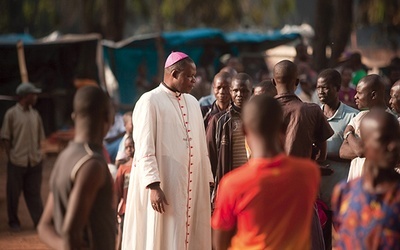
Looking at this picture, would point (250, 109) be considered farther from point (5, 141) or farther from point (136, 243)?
point (5, 141)

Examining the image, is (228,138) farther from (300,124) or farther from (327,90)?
(300,124)

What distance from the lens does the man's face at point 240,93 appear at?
29.3 feet

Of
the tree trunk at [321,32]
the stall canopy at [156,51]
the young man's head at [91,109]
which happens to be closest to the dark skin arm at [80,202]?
the young man's head at [91,109]

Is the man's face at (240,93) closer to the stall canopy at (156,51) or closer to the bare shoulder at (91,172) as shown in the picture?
the bare shoulder at (91,172)

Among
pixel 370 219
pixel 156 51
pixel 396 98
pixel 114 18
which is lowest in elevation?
pixel 370 219

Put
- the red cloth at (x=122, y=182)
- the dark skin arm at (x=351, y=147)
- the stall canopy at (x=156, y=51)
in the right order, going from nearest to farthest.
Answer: the dark skin arm at (x=351, y=147) < the red cloth at (x=122, y=182) < the stall canopy at (x=156, y=51)

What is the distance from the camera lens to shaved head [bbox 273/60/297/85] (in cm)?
796

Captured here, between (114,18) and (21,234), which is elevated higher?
(114,18)

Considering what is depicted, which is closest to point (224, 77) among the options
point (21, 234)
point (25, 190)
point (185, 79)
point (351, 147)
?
point (185, 79)

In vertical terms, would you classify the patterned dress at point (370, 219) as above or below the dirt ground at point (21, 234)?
above

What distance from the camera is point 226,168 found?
861 cm

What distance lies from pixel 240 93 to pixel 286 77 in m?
1.05

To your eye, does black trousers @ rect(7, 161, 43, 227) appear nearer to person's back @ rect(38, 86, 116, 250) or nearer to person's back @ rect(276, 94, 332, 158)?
person's back @ rect(276, 94, 332, 158)

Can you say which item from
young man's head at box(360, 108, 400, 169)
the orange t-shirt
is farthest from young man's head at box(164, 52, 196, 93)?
young man's head at box(360, 108, 400, 169)
